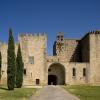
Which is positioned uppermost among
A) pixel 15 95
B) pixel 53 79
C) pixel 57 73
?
pixel 57 73

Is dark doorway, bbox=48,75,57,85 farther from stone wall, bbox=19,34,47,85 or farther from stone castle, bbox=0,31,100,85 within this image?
stone wall, bbox=19,34,47,85

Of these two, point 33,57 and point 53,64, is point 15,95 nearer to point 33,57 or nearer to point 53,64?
point 33,57

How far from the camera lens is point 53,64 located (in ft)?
242

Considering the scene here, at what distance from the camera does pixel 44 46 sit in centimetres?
6938

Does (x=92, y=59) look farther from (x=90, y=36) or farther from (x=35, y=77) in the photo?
(x=35, y=77)

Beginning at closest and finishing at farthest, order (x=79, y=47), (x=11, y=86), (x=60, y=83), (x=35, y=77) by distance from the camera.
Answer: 1. (x=11, y=86)
2. (x=35, y=77)
3. (x=60, y=83)
4. (x=79, y=47)

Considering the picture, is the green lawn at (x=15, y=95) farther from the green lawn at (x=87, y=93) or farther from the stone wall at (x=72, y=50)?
the stone wall at (x=72, y=50)

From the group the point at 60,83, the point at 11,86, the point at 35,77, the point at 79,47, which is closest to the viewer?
the point at 11,86

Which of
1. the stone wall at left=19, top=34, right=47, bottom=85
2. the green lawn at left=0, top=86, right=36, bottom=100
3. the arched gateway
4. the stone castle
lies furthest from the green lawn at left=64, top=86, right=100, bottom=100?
the arched gateway

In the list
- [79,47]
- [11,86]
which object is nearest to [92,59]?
[79,47]

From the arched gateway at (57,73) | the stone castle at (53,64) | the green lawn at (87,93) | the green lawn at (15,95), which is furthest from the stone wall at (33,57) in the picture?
the green lawn at (15,95)

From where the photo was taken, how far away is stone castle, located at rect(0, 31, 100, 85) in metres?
68.2

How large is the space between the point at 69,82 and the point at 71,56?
522 inches

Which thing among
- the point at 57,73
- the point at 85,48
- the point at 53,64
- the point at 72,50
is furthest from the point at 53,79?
the point at 85,48
